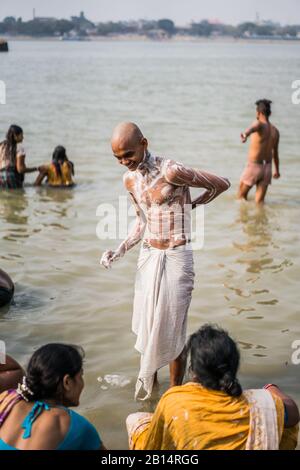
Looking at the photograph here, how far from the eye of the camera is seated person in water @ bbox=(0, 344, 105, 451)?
270cm

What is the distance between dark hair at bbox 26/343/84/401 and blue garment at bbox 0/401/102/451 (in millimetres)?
54

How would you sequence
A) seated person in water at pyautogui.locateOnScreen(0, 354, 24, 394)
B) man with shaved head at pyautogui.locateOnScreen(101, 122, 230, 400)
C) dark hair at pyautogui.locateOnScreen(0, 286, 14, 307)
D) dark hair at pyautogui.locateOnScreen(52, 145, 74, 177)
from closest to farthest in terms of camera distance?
seated person in water at pyautogui.locateOnScreen(0, 354, 24, 394), man with shaved head at pyautogui.locateOnScreen(101, 122, 230, 400), dark hair at pyautogui.locateOnScreen(0, 286, 14, 307), dark hair at pyautogui.locateOnScreen(52, 145, 74, 177)

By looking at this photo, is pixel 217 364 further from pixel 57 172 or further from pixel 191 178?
pixel 57 172

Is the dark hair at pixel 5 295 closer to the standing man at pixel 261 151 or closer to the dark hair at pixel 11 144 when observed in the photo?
the standing man at pixel 261 151

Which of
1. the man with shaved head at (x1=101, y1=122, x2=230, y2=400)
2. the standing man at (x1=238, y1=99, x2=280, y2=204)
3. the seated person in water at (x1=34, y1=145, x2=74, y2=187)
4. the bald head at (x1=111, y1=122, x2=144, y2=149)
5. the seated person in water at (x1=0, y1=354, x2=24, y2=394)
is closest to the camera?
the seated person in water at (x1=0, y1=354, x2=24, y2=394)

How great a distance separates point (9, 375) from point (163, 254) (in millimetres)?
1147

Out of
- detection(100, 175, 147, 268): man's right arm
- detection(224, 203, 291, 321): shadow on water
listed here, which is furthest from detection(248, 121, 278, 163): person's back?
detection(100, 175, 147, 268): man's right arm

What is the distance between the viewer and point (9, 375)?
3.59m

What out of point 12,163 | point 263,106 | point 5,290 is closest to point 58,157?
point 12,163

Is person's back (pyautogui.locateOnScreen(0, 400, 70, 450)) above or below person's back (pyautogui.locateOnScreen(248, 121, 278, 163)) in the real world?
below

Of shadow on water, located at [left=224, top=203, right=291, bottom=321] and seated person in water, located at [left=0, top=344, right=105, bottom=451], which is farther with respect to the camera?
shadow on water, located at [left=224, top=203, right=291, bottom=321]

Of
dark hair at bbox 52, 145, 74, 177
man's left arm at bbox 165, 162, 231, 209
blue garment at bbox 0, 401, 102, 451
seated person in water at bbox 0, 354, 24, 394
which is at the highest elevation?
man's left arm at bbox 165, 162, 231, 209

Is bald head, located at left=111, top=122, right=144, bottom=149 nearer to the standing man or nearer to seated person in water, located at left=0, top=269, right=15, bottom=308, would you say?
seated person in water, located at left=0, top=269, right=15, bottom=308

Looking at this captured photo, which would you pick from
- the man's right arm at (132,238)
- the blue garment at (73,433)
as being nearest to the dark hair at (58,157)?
the man's right arm at (132,238)
